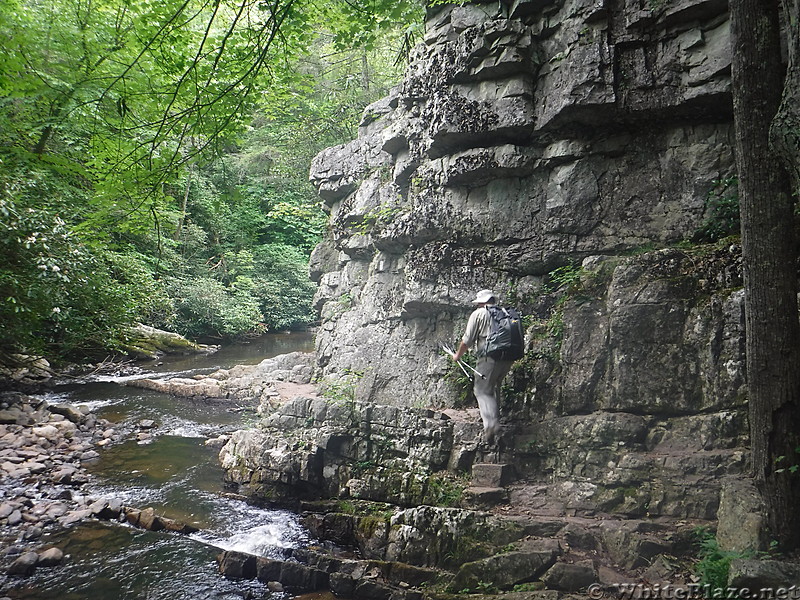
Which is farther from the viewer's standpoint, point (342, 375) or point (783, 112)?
point (342, 375)

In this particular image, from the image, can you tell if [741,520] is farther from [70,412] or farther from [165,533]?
[70,412]

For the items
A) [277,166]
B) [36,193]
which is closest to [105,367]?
[36,193]

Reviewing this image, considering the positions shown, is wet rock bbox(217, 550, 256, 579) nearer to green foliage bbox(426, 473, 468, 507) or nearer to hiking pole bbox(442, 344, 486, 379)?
green foliage bbox(426, 473, 468, 507)

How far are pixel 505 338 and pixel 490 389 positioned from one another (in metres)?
0.82

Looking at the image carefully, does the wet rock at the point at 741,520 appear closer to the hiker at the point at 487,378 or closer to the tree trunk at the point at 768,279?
the tree trunk at the point at 768,279

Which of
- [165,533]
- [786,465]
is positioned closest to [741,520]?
[786,465]

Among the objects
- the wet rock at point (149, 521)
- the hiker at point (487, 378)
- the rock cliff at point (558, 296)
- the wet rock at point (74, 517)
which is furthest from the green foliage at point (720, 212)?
the wet rock at point (74, 517)

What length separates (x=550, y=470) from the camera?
670 cm

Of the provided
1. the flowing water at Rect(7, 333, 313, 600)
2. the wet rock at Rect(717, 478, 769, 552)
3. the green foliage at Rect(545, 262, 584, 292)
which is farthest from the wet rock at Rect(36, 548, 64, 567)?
the green foliage at Rect(545, 262, 584, 292)

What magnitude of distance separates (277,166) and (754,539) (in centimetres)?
2211

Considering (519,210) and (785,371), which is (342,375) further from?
A: (785,371)

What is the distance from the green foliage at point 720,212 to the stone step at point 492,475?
454 cm

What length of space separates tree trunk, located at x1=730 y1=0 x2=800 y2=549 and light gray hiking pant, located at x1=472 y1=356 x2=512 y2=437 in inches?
125

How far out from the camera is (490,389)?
7.10 metres
